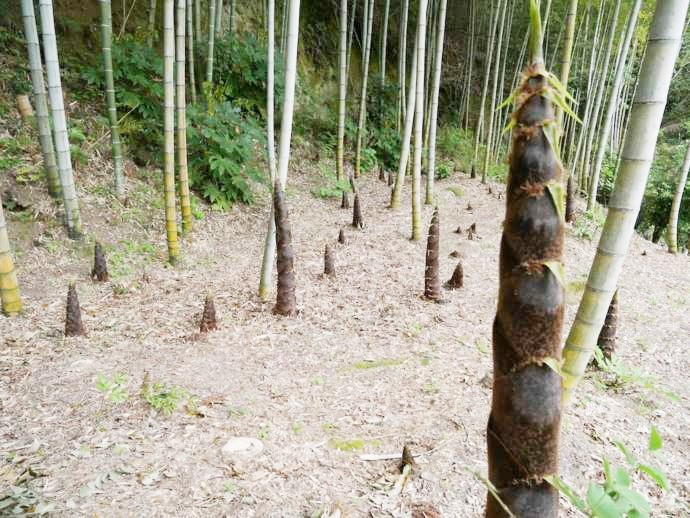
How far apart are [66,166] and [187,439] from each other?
4399mm

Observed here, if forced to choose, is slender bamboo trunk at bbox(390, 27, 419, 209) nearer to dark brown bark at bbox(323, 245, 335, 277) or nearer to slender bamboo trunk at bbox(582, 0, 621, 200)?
dark brown bark at bbox(323, 245, 335, 277)

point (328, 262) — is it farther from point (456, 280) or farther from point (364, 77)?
point (364, 77)

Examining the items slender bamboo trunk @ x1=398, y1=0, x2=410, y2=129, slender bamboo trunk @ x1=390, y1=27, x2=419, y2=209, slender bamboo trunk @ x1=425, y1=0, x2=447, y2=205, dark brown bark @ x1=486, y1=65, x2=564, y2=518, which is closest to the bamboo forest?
dark brown bark @ x1=486, y1=65, x2=564, y2=518

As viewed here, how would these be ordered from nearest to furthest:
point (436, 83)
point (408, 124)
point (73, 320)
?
point (73, 320), point (408, 124), point (436, 83)

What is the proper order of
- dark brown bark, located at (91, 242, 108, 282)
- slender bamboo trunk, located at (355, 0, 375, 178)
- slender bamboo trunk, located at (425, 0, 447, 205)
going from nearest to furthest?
dark brown bark, located at (91, 242, 108, 282) < slender bamboo trunk, located at (425, 0, 447, 205) < slender bamboo trunk, located at (355, 0, 375, 178)

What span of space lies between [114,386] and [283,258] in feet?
6.30

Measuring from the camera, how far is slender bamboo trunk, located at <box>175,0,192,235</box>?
551 cm

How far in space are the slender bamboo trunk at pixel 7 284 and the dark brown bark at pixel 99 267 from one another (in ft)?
3.04

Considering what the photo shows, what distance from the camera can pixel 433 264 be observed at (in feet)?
17.1

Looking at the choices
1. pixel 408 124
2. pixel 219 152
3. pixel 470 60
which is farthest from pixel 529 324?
pixel 470 60

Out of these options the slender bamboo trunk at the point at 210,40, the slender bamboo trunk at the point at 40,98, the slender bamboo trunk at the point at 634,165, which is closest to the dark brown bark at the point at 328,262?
the slender bamboo trunk at the point at 40,98

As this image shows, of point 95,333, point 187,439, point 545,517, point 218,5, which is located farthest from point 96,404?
point 218,5

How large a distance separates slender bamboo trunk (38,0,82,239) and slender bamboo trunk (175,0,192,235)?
1.34 metres

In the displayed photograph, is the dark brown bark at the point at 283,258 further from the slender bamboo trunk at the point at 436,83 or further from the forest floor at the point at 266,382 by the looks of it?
the slender bamboo trunk at the point at 436,83
